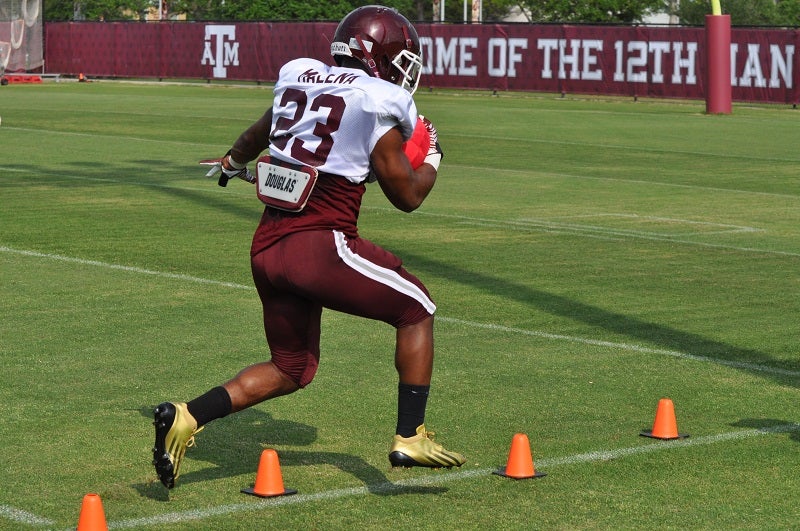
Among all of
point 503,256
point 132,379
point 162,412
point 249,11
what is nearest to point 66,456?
point 162,412

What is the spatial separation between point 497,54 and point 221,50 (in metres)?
11.4

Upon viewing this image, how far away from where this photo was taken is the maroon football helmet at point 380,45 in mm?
6188

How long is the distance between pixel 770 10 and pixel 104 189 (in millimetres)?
60730

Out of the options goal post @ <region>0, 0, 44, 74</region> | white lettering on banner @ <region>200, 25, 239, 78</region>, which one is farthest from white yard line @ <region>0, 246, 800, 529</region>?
goal post @ <region>0, 0, 44, 74</region>

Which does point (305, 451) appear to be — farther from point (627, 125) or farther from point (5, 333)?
point (627, 125)

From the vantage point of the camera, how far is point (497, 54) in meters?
46.2

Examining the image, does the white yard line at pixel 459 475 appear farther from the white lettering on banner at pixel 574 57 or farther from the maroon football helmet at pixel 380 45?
the white lettering on banner at pixel 574 57

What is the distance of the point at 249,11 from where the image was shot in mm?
66938

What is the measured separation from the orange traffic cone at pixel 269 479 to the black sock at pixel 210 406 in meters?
0.25

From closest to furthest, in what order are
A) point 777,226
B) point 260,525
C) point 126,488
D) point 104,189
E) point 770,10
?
point 260,525 → point 126,488 → point 777,226 → point 104,189 → point 770,10

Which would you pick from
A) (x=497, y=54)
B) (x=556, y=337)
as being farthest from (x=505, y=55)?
(x=556, y=337)

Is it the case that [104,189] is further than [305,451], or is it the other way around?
[104,189]

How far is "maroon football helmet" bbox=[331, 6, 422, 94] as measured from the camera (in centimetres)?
619

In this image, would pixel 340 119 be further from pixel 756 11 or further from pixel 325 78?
pixel 756 11
